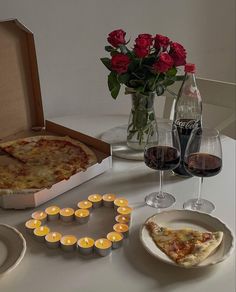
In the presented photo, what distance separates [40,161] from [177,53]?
50 centimetres

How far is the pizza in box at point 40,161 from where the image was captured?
3.76ft

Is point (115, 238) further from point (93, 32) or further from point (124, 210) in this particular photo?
point (93, 32)

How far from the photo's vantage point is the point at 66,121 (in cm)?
170

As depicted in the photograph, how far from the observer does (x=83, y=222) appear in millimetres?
1024

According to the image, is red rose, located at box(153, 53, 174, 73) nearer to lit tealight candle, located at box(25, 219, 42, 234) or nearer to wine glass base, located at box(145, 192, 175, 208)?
wine glass base, located at box(145, 192, 175, 208)

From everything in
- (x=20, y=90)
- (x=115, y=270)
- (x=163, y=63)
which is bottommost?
(x=115, y=270)

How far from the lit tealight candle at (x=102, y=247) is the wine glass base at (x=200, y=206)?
0.26 metres

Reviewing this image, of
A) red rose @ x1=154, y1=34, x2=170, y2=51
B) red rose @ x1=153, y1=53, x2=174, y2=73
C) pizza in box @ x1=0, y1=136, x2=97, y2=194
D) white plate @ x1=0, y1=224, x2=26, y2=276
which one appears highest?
red rose @ x1=154, y1=34, x2=170, y2=51

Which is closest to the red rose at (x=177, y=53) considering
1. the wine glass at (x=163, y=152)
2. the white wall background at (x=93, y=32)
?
the wine glass at (x=163, y=152)

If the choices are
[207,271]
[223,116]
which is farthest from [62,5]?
[207,271]

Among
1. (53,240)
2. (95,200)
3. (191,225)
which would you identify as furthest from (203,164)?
(53,240)

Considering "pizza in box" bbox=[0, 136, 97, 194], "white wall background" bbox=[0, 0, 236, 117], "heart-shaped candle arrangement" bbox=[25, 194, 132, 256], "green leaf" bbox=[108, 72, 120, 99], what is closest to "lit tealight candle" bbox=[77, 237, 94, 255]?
"heart-shaped candle arrangement" bbox=[25, 194, 132, 256]

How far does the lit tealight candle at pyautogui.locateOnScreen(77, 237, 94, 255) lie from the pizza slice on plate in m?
0.13

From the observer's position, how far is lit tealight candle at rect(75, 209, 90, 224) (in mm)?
1021
